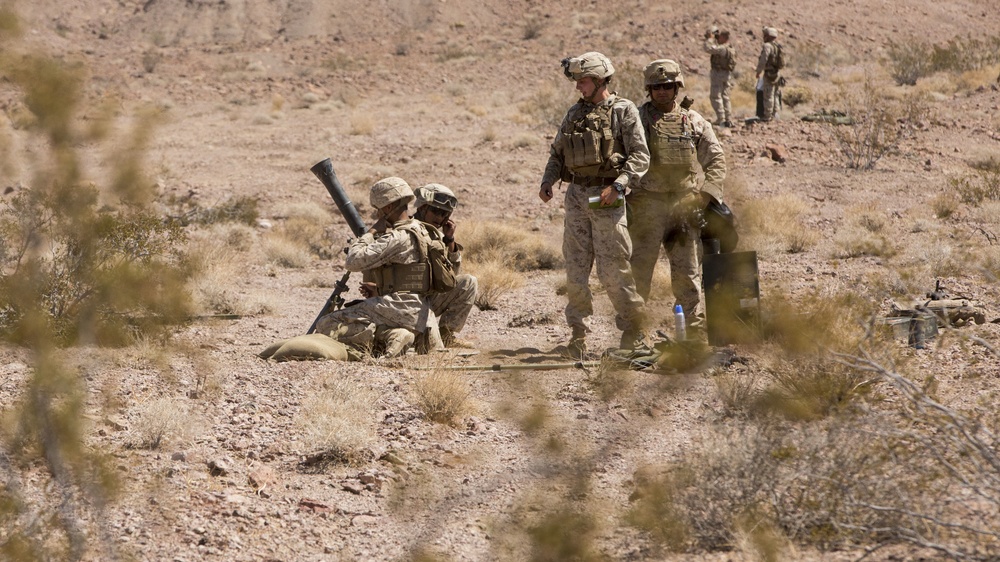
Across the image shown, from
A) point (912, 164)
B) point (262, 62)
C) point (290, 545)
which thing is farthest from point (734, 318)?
point (262, 62)

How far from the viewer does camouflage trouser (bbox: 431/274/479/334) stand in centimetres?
719

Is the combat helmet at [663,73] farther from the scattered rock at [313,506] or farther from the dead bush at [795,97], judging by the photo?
the dead bush at [795,97]

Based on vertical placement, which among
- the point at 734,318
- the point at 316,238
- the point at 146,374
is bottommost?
the point at 316,238

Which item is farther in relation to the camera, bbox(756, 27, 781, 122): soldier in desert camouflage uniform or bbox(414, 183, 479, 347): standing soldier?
bbox(756, 27, 781, 122): soldier in desert camouflage uniform

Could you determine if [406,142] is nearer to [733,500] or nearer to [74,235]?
[733,500]

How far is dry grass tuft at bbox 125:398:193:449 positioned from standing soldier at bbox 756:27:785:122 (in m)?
13.3

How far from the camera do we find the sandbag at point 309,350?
645 centimetres

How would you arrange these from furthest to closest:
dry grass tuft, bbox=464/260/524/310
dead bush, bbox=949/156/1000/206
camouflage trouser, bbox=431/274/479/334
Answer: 1. dead bush, bbox=949/156/1000/206
2. dry grass tuft, bbox=464/260/524/310
3. camouflage trouser, bbox=431/274/479/334

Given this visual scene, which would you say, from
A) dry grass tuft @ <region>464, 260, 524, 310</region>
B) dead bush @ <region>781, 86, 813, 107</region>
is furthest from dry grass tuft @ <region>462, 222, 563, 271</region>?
dead bush @ <region>781, 86, 813, 107</region>

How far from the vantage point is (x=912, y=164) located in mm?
15422

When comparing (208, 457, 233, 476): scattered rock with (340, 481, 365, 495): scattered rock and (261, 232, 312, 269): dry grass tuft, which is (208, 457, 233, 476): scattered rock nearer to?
(340, 481, 365, 495): scattered rock

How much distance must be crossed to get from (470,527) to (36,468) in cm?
187

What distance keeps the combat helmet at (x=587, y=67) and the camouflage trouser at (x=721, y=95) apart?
10627mm

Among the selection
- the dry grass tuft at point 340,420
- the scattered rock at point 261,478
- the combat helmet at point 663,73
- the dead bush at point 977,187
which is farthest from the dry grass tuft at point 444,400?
the dead bush at point 977,187
